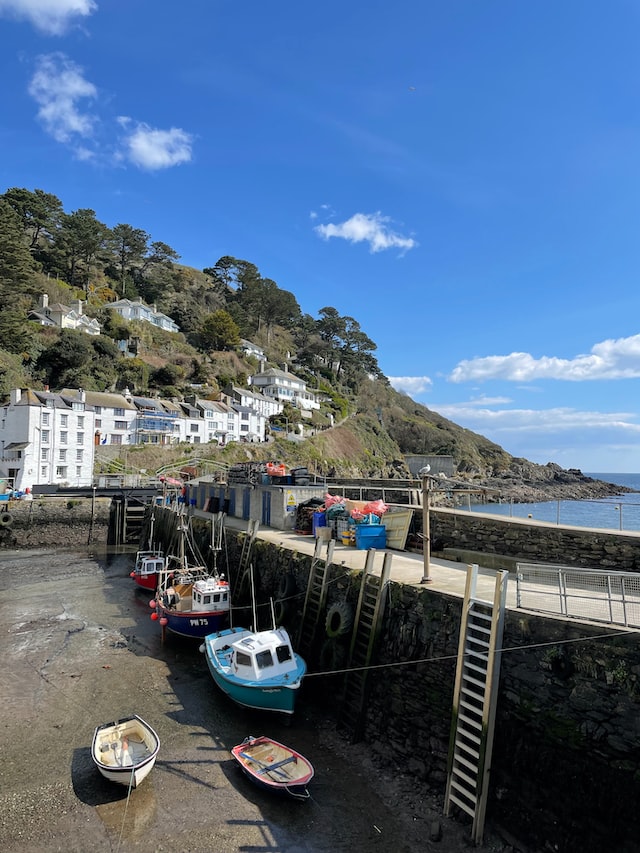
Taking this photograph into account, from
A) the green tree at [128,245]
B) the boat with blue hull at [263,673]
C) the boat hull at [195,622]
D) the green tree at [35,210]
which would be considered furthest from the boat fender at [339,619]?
the green tree at [128,245]

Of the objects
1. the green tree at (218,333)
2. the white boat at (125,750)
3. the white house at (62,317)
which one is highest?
the green tree at (218,333)

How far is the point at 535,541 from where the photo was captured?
14625 mm

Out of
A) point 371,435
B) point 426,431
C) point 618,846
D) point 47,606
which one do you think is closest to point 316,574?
point 618,846

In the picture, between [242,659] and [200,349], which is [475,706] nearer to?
[242,659]

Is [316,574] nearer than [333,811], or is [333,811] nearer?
[333,811]

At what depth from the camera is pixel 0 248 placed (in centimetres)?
6225

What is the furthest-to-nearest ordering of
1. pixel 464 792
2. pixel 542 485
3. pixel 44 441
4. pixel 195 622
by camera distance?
pixel 542 485 < pixel 44 441 < pixel 195 622 < pixel 464 792

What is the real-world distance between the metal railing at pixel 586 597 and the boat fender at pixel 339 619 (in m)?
4.65

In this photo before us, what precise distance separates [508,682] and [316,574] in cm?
740

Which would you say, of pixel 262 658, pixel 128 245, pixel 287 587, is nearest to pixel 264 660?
pixel 262 658

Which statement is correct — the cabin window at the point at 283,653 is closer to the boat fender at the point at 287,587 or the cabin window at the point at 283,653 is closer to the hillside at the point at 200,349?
the boat fender at the point at 287,587

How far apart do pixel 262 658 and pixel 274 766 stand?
2.81 m

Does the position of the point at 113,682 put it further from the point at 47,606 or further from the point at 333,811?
the point at 47,606

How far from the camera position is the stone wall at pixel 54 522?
37.3m
